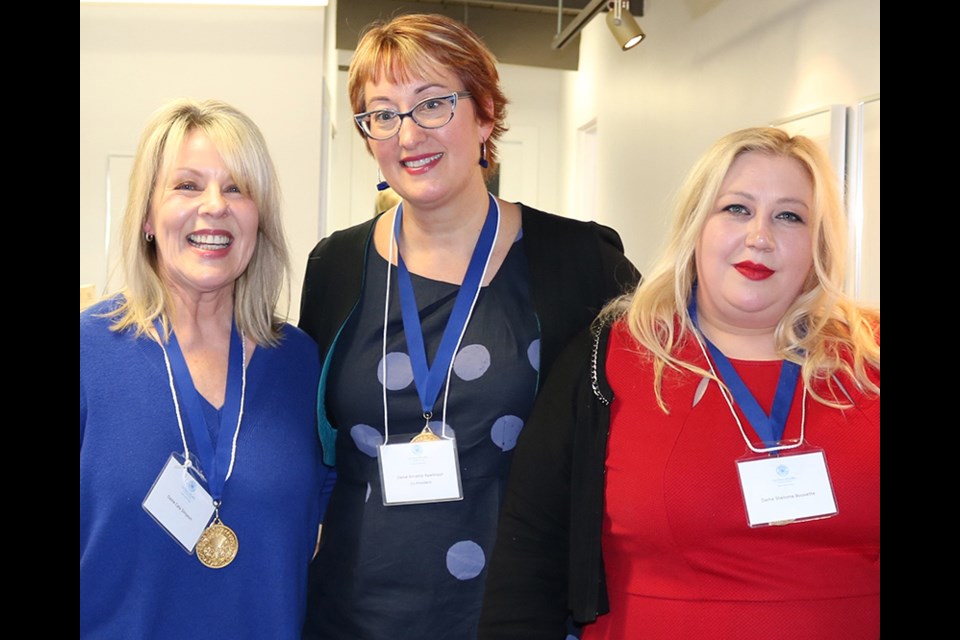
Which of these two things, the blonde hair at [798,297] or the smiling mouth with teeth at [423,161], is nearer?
the blonde hair at [798,297]

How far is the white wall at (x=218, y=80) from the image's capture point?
16.1 feet

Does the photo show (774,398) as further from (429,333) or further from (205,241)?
(205,241)

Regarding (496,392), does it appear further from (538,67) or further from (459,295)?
(538,67)

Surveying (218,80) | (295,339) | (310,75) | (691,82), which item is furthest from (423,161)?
(691,82)

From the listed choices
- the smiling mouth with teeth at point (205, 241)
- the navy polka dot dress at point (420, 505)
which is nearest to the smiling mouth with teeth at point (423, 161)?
the navy polka dot dress at point (420, 505)

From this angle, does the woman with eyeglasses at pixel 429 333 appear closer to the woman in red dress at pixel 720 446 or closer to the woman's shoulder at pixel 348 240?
the woman's shoulder at pixel 348 240

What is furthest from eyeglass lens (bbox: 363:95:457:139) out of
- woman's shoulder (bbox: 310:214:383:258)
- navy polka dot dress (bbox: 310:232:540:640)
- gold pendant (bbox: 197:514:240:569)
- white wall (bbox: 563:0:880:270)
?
white wall (bbox: 563:0:880:270)

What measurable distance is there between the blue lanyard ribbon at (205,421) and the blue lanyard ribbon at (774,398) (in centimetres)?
99

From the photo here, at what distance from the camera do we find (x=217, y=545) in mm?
1702
